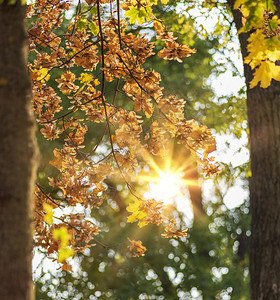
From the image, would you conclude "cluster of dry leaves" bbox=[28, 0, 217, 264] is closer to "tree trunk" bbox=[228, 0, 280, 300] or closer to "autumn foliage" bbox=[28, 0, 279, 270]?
"autumn foliage" bbox=[28, 0, 279, 270]

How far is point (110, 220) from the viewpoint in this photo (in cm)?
1375

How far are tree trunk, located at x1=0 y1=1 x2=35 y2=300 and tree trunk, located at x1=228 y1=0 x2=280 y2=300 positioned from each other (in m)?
3.61

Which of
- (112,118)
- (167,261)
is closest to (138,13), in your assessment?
(112,118)

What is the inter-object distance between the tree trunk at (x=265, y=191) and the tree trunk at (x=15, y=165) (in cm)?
361

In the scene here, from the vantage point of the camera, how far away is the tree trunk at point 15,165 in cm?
159

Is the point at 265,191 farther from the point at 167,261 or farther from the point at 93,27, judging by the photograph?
the point at 167,261

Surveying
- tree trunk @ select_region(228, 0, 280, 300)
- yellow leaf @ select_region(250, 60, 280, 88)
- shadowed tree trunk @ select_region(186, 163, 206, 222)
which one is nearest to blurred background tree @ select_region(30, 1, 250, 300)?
shadowed tree trunk @ select_region(186, 163, 206, 222)

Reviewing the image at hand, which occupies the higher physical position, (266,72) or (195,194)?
(195,194)

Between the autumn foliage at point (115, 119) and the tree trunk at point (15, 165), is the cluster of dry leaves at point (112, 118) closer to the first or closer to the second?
the autumn foliage at point (115, 119)

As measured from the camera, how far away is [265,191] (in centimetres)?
498

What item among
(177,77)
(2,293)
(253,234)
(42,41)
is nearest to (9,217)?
(2,293)

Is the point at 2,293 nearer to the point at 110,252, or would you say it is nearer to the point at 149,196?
the point at 149,196

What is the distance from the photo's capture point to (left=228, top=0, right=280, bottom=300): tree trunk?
15.5ft

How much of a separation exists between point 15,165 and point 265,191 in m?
3.83
